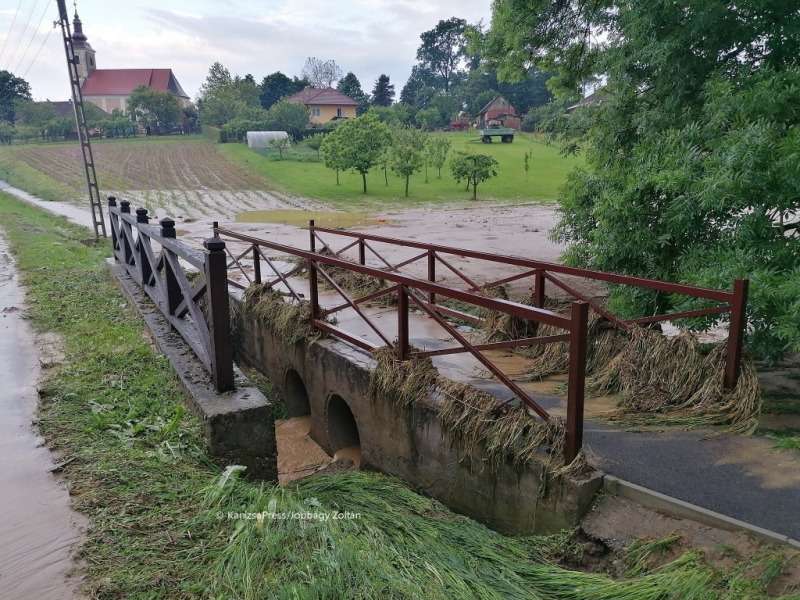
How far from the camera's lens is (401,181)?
131 feet

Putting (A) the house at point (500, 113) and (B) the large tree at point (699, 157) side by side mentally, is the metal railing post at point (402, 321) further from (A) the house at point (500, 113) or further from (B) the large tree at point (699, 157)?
(A) the house at point (500, 113)

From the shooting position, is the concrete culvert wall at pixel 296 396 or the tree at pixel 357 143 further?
the tree at pixel 357 143

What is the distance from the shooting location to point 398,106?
73.0 m

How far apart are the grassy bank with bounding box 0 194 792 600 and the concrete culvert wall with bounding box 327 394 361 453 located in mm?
2084

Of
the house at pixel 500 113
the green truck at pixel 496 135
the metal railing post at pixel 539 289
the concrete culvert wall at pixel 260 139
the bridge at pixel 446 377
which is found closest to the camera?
the bridge at pixel 446 377

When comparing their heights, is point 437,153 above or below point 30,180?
above

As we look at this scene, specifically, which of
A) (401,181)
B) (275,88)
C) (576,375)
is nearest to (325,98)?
(275,88)

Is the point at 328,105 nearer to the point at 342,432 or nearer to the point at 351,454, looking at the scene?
the point at 342,432

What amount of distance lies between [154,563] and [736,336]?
443cm

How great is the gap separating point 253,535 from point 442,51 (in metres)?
115

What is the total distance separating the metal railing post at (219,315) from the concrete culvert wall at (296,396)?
3236 millimetres

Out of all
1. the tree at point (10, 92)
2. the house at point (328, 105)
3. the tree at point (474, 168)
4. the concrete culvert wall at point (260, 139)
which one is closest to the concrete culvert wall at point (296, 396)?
the tree at point (474, 168)

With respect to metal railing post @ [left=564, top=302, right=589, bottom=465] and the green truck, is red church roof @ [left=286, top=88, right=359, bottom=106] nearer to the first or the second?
the green truck

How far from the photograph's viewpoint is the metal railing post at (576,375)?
3.92 metres
